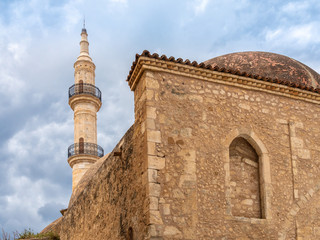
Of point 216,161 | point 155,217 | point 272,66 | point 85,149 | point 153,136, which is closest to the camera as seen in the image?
point 155,217

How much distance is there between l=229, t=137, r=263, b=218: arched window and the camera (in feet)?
27.2

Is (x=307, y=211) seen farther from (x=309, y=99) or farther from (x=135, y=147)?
(x=135, y=147)

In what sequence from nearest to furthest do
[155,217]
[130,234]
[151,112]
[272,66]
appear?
1. [155,217]
2. [151,112]
3. [130,234]
4. [272,66]

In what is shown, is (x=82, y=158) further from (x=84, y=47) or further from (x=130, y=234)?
(x=130, y=234)

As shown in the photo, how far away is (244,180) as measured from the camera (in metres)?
8.55

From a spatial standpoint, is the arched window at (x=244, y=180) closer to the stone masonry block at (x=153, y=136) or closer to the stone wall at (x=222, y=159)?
the stone wall at (x=222, y=159)

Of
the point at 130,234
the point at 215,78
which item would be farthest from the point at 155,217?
the point at 215,78

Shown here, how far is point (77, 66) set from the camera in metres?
30.0

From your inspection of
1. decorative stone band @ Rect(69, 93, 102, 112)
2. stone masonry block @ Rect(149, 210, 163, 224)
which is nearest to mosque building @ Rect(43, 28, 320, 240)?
stone masonry block @ Rect(149, 210, 163, 224)

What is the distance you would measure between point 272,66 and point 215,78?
2.76 m

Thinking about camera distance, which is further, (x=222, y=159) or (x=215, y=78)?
(x=215, y=78)

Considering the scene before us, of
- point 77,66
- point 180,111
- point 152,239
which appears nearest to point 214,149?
point 180,111

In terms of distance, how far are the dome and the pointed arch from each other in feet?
7.59

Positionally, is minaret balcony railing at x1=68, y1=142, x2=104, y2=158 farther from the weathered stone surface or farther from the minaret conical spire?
the weathered stone surface
